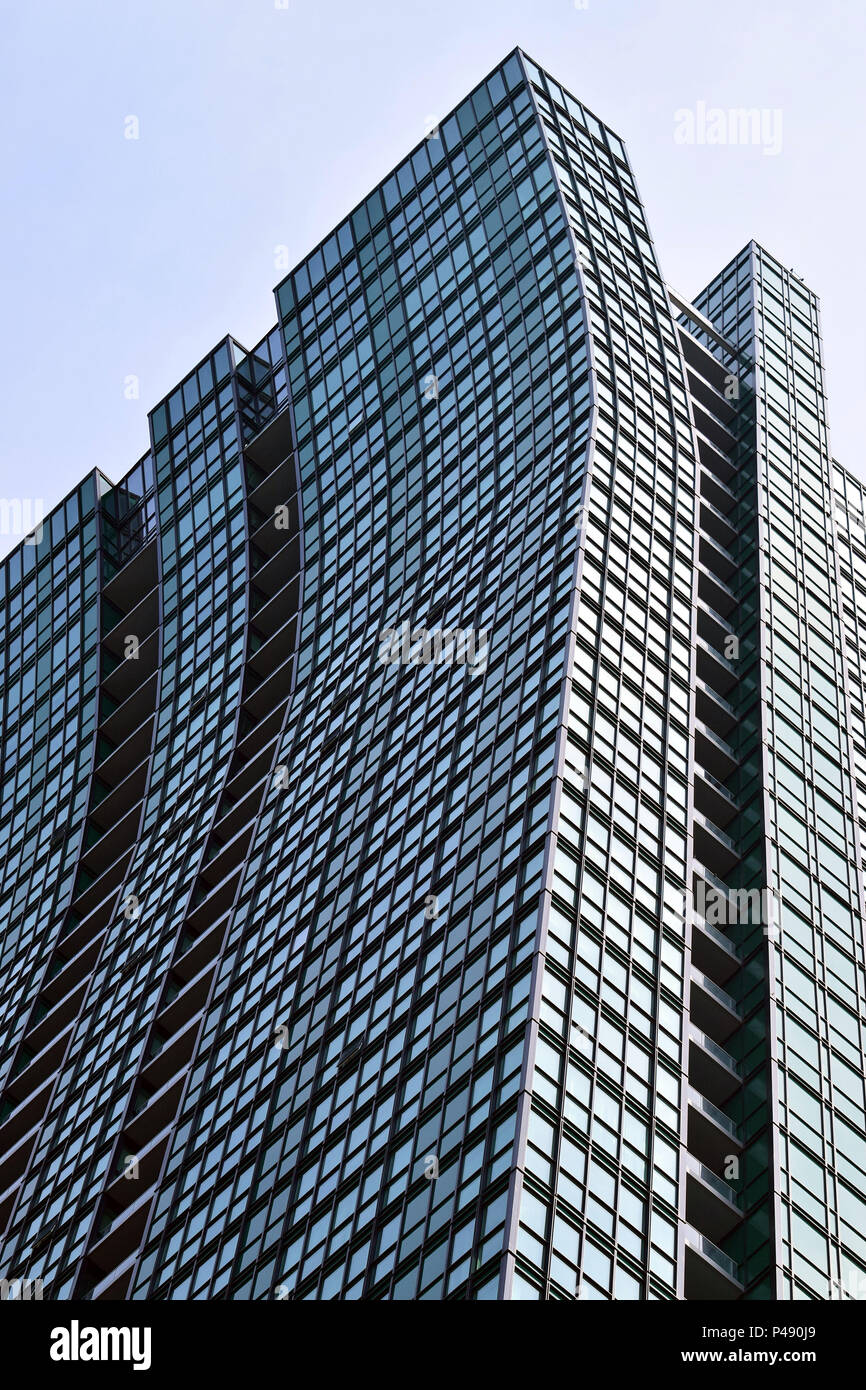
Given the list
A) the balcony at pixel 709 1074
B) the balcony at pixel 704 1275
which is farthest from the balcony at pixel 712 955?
the balcony at pixel 704 1275

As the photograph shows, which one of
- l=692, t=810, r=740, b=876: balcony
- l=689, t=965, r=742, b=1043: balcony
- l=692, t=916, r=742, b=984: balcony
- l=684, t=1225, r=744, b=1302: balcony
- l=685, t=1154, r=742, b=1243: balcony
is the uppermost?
l=692, t=810, r=740, b=876: balcony

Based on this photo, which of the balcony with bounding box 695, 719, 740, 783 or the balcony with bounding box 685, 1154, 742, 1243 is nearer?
the balcony with bounding box 685, 1154, 742, 1243

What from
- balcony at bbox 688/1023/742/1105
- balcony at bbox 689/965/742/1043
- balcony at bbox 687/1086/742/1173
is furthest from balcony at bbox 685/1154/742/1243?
balcony at bbox 689/965/742/1043

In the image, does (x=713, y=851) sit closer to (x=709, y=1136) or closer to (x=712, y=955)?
(x=712, y=955)

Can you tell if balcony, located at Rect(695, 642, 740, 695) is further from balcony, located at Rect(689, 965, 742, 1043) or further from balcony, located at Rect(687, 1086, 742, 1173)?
balcony, located at Rect(687, 1086, 742, 1173)

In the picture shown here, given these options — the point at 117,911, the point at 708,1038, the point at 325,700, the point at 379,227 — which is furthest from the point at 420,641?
the point at 379,227

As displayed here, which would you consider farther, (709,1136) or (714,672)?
(714,672)

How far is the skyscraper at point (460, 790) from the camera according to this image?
7144 cm

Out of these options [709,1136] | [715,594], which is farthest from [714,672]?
[709,1136]

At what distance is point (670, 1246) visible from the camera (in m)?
66.8

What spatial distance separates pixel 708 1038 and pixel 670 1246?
42.7 feet

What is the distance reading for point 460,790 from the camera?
88.2m

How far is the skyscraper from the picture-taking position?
234ft

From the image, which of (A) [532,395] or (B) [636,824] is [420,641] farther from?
(B) [636,824]
